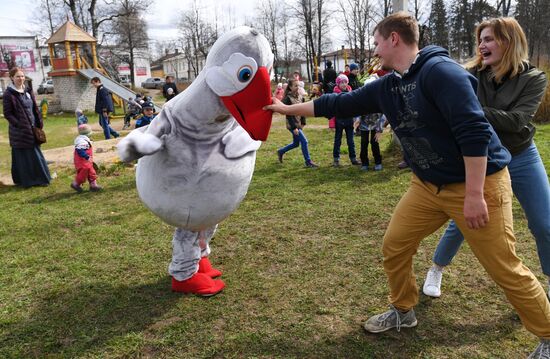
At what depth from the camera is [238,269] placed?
12.1 ft

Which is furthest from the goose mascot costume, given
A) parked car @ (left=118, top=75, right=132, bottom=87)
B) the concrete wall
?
parked car @ (left=118, top=75, right=132, bottom=87)

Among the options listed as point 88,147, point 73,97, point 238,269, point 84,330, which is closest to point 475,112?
point 238,269

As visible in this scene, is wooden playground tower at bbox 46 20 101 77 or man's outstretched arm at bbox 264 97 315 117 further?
wooden playground tower at bbox 46 20 101 77

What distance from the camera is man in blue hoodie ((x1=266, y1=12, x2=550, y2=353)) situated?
1899 mm

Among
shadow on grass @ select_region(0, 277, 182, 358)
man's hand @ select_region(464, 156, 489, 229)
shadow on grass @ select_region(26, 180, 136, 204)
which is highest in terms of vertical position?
man's hand @ select_region(464, 156, 489, 229)

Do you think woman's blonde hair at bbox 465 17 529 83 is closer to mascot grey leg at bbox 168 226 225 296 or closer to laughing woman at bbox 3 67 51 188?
mascot grey leg at bbox 168 226 225 296

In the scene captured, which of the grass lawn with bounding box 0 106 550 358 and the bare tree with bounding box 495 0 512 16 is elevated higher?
the bare tree with bounding box 495 0 512 16

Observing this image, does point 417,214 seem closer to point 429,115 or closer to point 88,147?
point 429,115

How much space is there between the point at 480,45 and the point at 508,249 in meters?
1.28

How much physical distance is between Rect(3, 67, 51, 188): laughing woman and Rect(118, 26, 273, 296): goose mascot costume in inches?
187

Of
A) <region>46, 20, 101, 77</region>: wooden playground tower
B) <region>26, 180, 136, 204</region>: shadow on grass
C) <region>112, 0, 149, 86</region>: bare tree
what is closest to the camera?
<region>26, 180, 136, 204</region>: shadow on grass

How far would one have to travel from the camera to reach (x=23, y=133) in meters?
6.83

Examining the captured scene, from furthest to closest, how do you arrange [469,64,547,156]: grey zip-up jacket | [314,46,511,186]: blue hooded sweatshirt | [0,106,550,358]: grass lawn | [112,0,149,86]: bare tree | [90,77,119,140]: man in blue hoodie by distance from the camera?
[112,0,149,86]: bare tree, [90,77,119,140]: man in blue hoodie, [0,106,550,358]: grass lawn, [469,64,547,156]: grey zip-up jacket, [314,46,511,186]: blue hooded sweatshirt

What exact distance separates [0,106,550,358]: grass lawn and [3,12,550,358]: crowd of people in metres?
0.28
